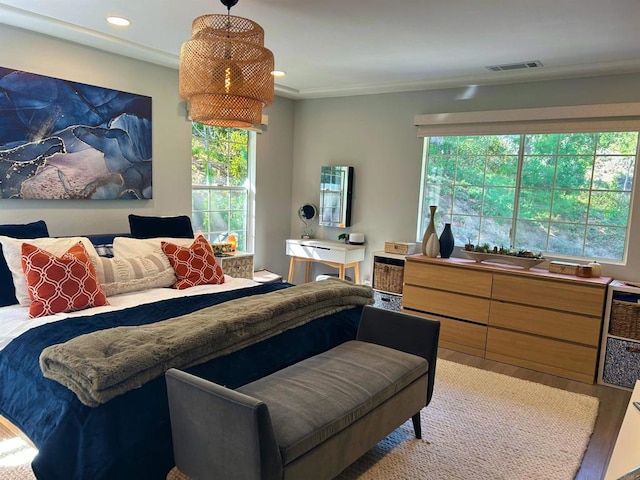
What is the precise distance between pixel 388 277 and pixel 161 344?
292 centimetres

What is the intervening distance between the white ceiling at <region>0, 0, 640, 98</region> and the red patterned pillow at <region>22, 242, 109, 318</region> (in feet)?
5.00

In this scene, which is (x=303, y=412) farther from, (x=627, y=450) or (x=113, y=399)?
(x=627, y=450)

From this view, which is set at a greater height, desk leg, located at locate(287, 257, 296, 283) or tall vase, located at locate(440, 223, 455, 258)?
tall vase, located at locate(440, 223, 455, 258)

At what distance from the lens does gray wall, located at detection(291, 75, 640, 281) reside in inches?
163

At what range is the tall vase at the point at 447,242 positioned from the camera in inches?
168

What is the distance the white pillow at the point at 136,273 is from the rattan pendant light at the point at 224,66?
3.98 feet

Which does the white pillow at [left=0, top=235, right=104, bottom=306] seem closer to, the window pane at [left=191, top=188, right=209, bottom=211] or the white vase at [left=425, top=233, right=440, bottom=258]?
the window pane at [left=191, top=188, right=209, bottom=211]

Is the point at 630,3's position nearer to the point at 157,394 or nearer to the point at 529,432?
the point at 529,432

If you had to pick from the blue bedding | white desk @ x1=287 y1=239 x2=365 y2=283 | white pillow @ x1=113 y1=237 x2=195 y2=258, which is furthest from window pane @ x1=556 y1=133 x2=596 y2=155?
white pillow @ x1=113 y1=237 x2=195 y2=258

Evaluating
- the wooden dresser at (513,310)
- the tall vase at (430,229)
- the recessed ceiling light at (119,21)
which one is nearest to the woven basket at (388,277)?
the wooden dresser at (513,310)

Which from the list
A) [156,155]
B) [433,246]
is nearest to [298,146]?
[156,155]

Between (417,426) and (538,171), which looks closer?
(417,426)

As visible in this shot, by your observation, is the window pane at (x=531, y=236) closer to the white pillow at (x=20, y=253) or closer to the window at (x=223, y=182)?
the window at (x=223, y=182)

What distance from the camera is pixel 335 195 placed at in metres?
5.16
